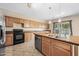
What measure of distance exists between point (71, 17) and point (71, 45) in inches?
21.9

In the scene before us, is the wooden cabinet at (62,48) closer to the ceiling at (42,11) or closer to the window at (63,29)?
the window at (63,29)

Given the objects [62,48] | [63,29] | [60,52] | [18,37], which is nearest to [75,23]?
[63,29]

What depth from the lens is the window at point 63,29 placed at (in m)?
2.16

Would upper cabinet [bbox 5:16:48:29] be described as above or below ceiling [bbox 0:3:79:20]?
below

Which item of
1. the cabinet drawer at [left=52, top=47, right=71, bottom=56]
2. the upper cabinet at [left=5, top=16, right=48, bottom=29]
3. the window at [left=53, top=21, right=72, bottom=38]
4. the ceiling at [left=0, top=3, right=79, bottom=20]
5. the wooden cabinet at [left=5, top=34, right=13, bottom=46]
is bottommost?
the cabinet drawer at [left=52, top=47, right=71, bottom=56]

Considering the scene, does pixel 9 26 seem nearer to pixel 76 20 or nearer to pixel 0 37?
pixel 0 37

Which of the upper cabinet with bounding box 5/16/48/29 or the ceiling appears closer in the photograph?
the ceiling

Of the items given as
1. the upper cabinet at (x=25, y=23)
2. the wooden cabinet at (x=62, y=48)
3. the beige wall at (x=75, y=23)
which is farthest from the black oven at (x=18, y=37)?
the beige wall at (x=75, y=23)

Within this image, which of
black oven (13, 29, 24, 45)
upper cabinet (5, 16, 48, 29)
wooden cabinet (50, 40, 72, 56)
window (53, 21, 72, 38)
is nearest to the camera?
wooden cabinet (50, 40, 72, 56)

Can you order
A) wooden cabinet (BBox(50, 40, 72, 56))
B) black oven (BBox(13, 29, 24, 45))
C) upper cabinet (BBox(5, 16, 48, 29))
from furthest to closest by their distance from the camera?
black oven (BBox(13, 29, 24, 45)) → upper cabinet (BBox(5, 16, 48, 29)) → wooden cabinet (BBox(50, 40, 72, 56))

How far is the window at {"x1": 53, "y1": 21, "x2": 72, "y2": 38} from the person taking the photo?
7.09ft

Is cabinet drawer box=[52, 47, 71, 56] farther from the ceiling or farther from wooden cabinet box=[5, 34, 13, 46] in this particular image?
wooden cabinet box=[5, 34, 13, 46]

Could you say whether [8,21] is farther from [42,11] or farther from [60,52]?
[60,52]

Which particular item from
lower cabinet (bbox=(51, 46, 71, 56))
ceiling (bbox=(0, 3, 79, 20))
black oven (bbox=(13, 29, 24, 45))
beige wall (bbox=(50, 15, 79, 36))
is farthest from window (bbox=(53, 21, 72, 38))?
black oven (bbox=(13, 29, 24, 45))
